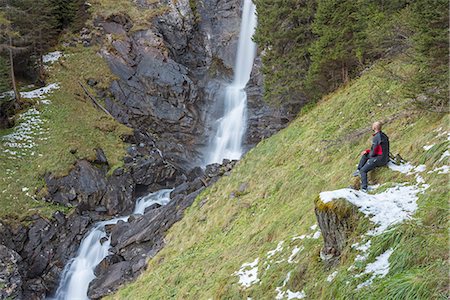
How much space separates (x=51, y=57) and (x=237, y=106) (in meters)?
16.5

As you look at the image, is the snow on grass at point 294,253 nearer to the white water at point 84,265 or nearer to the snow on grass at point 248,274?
the snow on grass at point 248,274

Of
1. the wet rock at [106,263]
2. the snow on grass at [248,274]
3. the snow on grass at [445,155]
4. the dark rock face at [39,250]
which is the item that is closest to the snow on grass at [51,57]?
the dark rock face at [39,250]

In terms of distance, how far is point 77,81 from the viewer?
29.4 m

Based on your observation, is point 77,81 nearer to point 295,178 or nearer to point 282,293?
point 295,178

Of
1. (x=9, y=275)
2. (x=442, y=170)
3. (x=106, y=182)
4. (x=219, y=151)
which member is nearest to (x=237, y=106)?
(x=219, y=151)

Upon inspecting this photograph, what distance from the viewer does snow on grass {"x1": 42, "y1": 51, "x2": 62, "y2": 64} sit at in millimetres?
30733

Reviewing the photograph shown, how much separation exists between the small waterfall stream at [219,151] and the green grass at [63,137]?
3.03m

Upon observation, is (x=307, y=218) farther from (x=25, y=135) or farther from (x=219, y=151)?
(x=25, y=135)

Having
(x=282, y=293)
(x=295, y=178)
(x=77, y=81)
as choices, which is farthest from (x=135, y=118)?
(x=282, y=293)

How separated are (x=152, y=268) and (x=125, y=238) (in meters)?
4.37

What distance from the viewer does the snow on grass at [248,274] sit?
23.1 ft

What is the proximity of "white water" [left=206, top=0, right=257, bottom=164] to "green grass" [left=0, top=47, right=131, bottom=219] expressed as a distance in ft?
22.6

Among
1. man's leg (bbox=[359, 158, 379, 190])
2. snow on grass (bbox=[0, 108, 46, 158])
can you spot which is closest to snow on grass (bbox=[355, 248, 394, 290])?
man's leg (bbox=[359, 158, 379, 190])

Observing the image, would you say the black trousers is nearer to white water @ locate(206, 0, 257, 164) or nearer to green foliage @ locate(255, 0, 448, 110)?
green foliage @ locate(255, 0, 448, 110)
